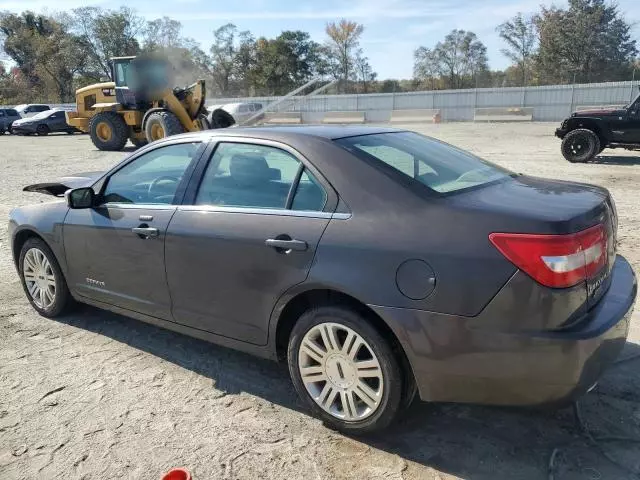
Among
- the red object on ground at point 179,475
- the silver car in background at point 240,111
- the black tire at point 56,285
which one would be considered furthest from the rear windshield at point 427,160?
the silver car in background at point 240,111

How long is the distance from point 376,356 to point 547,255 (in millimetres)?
910

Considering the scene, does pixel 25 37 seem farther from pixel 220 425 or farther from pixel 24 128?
pixel 220 425

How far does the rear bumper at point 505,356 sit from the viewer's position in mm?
2281

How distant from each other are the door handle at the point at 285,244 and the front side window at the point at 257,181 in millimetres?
203

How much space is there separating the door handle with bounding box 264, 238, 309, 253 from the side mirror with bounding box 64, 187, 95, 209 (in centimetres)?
172

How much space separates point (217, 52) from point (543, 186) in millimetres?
63797

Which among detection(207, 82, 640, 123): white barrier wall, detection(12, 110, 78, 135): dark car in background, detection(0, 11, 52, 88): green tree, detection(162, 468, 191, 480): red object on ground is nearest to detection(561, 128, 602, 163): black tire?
detection(162, 468, 191, 480): red object on ground

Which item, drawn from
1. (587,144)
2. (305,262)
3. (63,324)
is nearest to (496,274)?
(305,262)

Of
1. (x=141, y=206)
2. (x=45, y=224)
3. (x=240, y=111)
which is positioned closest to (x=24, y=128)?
(x=240, y=111)

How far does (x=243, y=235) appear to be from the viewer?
9.87 feet

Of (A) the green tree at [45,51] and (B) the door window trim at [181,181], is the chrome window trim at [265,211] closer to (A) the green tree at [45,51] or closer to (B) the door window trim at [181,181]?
(B) the door window trim at [181,181]

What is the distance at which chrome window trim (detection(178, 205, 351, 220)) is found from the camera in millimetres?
2756

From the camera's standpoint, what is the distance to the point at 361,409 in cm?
278

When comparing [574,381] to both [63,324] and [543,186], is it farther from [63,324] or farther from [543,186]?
[63,324]
